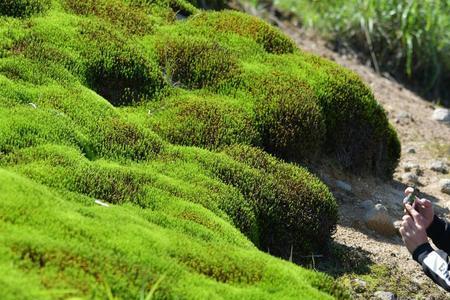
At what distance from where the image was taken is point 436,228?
712 cm

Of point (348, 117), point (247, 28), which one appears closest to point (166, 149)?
point (247, 28)

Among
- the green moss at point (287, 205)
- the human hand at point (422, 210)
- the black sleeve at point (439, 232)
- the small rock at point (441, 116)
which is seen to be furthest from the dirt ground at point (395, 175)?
the human hand at point (422, 210)

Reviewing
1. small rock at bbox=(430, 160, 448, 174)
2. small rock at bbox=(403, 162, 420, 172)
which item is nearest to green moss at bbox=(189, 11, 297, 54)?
small rock at bbox=(403, 162, 420, 172)

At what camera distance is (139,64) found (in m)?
8.91

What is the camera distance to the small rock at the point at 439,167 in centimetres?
1194

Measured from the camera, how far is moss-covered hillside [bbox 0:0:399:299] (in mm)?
5371

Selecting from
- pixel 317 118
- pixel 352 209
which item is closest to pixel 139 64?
pixel 317 118

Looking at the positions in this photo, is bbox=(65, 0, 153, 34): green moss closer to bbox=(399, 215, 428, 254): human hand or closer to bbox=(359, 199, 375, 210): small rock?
bbox=(359, 199, 375, 210): small rock

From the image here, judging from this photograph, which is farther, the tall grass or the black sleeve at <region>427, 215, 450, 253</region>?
the tall grass

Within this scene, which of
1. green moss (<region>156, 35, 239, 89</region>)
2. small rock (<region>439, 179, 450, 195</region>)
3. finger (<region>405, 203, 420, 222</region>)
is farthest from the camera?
small rock (<region>439, 179, 450, 195</region>)

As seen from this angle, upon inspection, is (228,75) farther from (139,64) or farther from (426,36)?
(426,36)

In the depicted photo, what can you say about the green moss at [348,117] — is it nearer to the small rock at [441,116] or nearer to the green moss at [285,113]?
the green moss at [285,113]

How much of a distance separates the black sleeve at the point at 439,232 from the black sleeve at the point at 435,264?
0.54 meters

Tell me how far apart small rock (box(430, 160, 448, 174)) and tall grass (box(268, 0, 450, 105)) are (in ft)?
13.1
